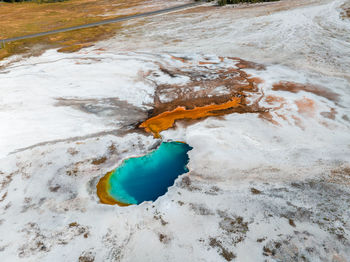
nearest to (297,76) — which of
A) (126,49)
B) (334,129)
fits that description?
(334,129)

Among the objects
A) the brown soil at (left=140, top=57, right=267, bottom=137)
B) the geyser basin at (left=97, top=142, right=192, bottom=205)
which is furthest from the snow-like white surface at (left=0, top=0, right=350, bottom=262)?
the brown soil at (left=140, top=57, right=267, bottom=137)

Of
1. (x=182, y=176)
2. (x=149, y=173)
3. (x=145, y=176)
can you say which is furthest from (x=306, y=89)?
(x=145, y=176)


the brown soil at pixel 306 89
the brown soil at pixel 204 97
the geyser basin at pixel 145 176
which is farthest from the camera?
the brown soil at pixel 306 89

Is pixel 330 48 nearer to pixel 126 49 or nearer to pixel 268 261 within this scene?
pixel 126 49

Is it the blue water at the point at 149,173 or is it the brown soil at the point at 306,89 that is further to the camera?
the brown soil at the point at 306,89

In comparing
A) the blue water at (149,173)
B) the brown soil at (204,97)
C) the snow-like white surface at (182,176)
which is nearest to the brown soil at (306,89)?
the snow-like white surface at (182,176)

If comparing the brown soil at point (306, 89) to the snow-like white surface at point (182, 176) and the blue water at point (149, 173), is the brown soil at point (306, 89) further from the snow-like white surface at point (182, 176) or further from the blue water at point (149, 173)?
the blue water at point (149, 173)

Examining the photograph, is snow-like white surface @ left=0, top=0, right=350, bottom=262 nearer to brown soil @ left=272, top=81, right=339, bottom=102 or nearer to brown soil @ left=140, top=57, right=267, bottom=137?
brown soil @ left=272, top=81, right=339, bottom=102
